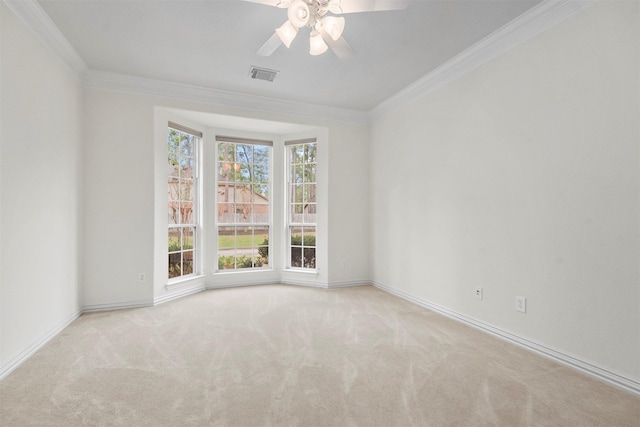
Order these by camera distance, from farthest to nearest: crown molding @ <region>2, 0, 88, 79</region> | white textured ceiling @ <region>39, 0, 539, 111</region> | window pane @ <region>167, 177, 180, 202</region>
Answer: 1. window pane @ <region>167, 177, 180, 202</region>
2. white textured ceiling @ <region>39, 0, 539, 111</region>
3. crown molding @ <region>2, 0, 88, 79</region>

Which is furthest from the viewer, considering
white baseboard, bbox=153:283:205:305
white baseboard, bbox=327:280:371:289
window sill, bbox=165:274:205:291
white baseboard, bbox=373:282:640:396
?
white baseboard, bbox=327:280:371:289

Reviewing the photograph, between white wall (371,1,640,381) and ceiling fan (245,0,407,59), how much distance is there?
1.42 meters

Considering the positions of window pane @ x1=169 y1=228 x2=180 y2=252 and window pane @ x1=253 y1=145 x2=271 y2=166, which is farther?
window pane @ x1=253 y1=145 x2=271 y2=166

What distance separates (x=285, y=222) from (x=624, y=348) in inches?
160

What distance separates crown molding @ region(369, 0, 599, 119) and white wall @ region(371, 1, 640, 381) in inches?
2.7

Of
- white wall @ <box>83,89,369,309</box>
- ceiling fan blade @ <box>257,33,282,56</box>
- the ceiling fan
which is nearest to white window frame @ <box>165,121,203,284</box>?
white wall @ <box>83,89,369,309</box>

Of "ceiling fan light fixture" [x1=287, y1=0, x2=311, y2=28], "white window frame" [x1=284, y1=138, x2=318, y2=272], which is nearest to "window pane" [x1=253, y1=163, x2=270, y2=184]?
"white window frame" [x1=284, y1=138, x2=318, y2=272]

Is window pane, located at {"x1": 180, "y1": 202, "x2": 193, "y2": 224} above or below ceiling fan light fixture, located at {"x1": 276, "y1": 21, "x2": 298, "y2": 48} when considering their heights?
below

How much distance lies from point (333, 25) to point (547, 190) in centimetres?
203

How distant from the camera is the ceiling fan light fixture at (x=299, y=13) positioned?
2.02m

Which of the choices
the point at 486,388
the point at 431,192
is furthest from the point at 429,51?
the point at 486,388

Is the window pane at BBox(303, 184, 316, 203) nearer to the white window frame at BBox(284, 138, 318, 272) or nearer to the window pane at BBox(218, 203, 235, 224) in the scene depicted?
the white window frame at BBox(284, 138, 318, 272)

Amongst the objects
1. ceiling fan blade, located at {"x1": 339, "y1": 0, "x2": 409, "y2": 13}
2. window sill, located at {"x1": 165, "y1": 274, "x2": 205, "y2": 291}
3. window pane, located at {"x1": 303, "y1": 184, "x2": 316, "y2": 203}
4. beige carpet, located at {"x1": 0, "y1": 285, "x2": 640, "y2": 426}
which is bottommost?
beige carpet, located at {"x1": 0, "y1": 285, "x2": 640, "y2": 426}

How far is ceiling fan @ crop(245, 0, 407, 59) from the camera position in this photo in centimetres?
200
